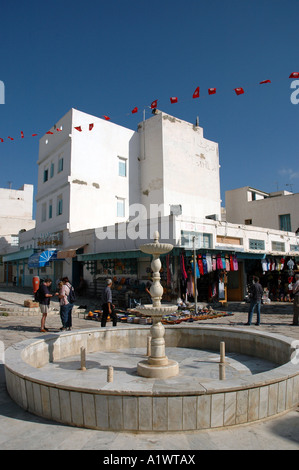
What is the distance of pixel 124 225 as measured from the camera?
1861 centimetres

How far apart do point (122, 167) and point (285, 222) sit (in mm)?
14549

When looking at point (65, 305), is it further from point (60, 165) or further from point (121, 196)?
point (60, 165)

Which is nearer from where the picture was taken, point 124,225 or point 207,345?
point 207,345

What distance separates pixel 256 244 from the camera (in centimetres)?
2089

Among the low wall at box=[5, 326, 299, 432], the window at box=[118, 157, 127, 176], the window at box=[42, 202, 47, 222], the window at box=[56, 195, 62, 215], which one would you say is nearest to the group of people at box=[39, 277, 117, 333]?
the low wall at box=[5, 326, 299, 432]

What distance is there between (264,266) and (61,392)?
17.7 meters

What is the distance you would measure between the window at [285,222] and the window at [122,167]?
551 inches

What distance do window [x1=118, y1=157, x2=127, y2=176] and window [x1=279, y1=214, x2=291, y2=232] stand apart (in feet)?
45.9

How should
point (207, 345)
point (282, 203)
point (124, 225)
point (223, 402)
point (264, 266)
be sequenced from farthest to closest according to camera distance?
point (282, 203) < point (264, 266) < point (124, 225) < point (207, 345) < point (223, 402)

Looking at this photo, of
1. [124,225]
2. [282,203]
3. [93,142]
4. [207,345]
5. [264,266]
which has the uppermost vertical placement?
[93,142]

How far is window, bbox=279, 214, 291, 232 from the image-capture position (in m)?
29.2

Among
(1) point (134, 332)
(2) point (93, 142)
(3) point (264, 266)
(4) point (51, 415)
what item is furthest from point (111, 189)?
(4) point (51, 415)

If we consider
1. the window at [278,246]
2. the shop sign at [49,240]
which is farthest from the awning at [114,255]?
the window at [278,246]

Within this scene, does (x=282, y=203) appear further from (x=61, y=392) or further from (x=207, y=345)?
(x=61, y=392)
